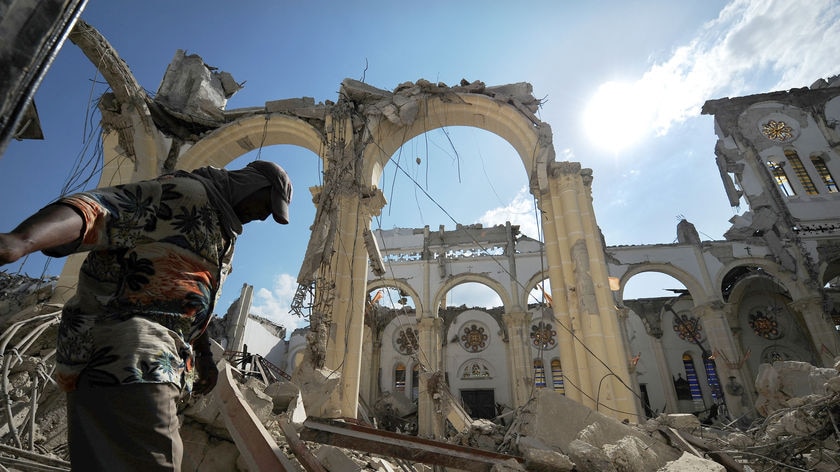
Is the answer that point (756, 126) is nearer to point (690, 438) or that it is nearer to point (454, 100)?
point (454, 100)

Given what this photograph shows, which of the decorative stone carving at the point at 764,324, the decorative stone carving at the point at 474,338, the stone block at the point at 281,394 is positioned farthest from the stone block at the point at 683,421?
the decorative stone carving at the point at 764,324

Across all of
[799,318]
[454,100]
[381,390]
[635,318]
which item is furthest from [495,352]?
[454,100]

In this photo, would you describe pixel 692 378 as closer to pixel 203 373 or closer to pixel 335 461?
pixel 335 461

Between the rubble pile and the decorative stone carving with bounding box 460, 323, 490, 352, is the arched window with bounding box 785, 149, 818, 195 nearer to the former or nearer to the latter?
the decorative stone carving with bounding box 460, 323, 490, 352

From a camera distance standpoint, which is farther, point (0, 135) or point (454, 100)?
point (454, 100)

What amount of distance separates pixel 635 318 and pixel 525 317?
7991mm

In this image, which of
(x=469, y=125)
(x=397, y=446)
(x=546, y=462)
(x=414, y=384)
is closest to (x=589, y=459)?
(x=546, y=462)

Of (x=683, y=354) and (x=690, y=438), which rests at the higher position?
(x=683, y=354)

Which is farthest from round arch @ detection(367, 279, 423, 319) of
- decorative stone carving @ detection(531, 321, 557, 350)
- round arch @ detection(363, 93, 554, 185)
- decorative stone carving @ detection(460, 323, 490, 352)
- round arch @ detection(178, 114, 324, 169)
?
round arch @ detection(363, 93, 554, 185)

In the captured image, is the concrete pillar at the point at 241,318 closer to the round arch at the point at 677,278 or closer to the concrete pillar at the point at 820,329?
the round arch at the point at 677,278

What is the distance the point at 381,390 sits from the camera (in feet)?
62.6

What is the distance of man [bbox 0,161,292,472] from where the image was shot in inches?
36.2

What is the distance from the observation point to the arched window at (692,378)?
17.9 meters

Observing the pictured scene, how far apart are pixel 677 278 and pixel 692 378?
5371 mm
